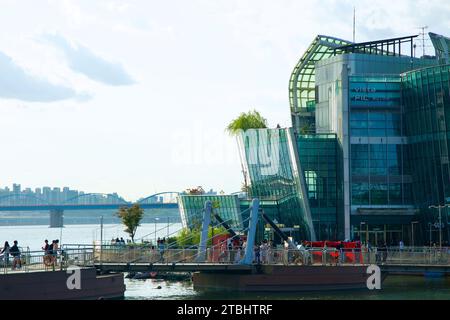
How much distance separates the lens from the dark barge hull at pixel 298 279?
6781cm

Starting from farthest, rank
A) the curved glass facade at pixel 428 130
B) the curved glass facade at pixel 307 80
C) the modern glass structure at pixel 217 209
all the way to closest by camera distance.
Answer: the curved glass facade at pixel 307 80
the modern glass structure at pixel 217 209
the curved glass facade at pixel 428 130

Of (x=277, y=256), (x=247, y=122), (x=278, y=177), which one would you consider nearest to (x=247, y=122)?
(x=247, y=122)

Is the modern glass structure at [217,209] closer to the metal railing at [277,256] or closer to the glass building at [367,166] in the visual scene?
the glass building at [367,166]

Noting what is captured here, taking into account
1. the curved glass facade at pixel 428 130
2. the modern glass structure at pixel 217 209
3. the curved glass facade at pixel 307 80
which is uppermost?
the curved glass facade at pixel 307 80

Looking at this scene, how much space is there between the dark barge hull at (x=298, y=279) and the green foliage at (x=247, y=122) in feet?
196

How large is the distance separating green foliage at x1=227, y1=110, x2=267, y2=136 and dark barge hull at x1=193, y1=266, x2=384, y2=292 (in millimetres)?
59842

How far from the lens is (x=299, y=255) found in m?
69.2

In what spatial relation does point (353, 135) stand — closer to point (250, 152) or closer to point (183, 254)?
point (250, 152)

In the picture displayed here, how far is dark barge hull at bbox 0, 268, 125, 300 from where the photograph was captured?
183 feet

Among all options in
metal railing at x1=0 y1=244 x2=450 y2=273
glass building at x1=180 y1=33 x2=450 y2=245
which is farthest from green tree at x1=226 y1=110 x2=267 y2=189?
metal railing at x1=0 y1=244 x2=450 y2=273
